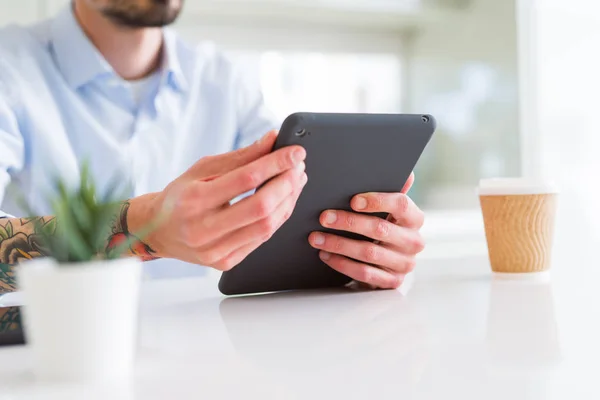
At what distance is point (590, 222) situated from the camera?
2.77 m

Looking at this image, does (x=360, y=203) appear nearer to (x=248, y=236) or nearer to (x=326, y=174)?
(x=326, y=174)

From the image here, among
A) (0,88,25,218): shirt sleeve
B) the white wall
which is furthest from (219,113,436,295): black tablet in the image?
the white wall

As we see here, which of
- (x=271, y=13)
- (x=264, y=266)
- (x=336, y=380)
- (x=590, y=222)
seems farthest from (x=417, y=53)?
(x=336, y=380)

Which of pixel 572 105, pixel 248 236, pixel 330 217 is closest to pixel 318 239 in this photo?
pixel 330 217

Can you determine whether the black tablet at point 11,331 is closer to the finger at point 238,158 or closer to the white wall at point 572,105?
the finger at point 238,158

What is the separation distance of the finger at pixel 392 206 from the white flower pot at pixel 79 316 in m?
0.41

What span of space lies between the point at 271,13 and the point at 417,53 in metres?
0.70

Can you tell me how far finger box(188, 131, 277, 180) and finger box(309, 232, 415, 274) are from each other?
160 millimetres

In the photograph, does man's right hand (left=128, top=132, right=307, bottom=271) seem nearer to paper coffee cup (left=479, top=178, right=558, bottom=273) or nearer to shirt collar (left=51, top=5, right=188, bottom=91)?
paper coffee cup (left=479, top=178, right=558, bottom=273)

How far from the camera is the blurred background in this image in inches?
101

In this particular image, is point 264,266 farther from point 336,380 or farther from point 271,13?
point 271,13

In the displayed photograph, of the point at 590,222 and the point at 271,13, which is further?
the point at 590,222

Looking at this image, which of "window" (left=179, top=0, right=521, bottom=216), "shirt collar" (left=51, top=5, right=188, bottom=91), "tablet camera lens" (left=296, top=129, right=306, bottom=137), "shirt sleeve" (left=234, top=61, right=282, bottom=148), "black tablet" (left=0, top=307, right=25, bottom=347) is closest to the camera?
"black tablet" (left=0, top=307, right=25, bottom=347)

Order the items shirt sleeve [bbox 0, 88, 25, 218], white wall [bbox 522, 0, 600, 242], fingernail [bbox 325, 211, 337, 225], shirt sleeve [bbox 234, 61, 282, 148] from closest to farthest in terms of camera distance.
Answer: fingernail [bbox 325, 211, 337, 225], shirt sleeve [bbox 0, 88, 25, 218], shirt sleeve [bbox 234, 61, 282, 148], white wall [bbox 522, 0, 600, 242]
